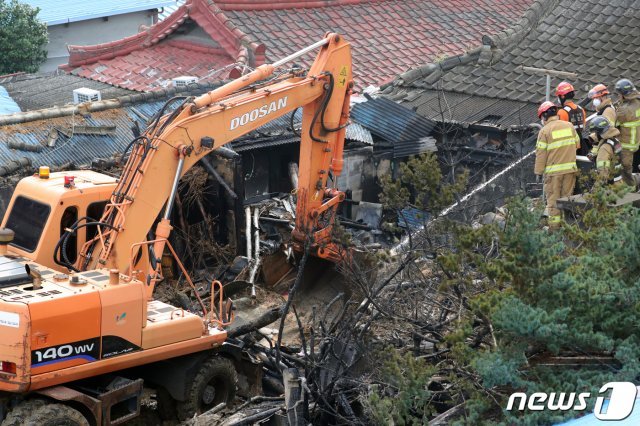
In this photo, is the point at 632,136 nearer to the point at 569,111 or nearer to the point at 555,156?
the point at 569,111

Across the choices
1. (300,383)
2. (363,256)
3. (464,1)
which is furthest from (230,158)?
(464,1)

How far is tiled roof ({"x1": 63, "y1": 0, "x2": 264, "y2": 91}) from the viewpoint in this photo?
20.8 metres

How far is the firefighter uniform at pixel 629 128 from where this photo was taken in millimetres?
13594

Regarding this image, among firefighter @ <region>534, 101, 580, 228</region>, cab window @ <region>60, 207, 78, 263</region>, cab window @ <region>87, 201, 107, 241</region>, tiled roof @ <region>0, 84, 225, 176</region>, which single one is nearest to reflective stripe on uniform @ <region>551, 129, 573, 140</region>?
firefighter @ <region>534, 101, 580, 228</region>

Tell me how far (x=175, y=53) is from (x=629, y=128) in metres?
11.5

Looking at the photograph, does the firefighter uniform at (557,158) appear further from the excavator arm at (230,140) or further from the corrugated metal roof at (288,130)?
the corrugated metal roof at (288,130)

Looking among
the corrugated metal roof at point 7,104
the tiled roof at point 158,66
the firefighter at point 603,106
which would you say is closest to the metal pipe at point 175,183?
the firefighter at point 603,106

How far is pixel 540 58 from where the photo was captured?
62.6 feet

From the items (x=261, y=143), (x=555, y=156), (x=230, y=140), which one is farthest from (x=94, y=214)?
(x=261, y=143)

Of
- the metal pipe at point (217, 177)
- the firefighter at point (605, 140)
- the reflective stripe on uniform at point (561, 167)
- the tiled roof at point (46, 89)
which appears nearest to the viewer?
the firefighter at point (605, 140)

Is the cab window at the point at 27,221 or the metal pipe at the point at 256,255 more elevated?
the cab window at the point at 27,221

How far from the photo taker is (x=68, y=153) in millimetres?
15203

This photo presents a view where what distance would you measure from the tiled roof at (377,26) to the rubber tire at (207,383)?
35.1 ft

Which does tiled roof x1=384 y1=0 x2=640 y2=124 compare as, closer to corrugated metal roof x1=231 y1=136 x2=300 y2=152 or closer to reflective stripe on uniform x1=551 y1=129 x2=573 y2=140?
corrugated metal roof x1=231 y1=136 x2=300 y2=152
